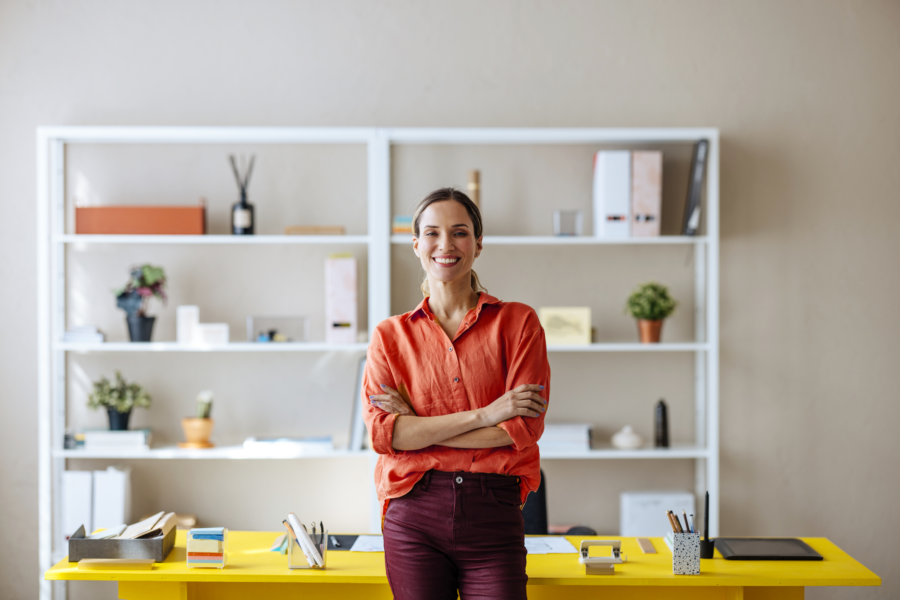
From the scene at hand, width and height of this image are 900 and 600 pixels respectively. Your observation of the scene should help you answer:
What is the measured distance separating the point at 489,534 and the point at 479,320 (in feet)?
1.61

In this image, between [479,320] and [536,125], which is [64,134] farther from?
[479,320]

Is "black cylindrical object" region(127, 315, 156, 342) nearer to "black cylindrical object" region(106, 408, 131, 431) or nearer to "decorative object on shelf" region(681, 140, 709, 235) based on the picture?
"black cylindrical object" region(106, 408, 131, 431)

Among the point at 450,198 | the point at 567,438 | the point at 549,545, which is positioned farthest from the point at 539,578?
the point at 567,438

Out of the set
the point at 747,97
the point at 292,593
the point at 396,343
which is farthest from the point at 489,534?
the point at 747,97

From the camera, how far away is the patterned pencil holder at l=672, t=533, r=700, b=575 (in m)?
1.72

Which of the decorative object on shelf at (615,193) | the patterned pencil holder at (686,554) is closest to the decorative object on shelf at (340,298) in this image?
the decorative object on shelf at (615,193)

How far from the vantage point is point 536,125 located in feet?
10.2

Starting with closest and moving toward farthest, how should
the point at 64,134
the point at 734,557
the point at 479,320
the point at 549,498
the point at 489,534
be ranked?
1. the point at 489,534
2. the point at 479,320
3. the point at 734,557
4. the point at 64,134
5. the point at 549,498

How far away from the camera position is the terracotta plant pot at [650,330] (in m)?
2.91

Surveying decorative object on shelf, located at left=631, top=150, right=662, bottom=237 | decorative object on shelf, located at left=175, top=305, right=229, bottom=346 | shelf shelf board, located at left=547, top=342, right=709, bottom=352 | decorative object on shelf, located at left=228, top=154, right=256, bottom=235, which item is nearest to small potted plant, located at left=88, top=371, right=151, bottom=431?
decorative object on shelf, located at left=175, top=305, right=229, bottom=346

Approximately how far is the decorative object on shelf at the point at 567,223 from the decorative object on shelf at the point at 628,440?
0.88 metres

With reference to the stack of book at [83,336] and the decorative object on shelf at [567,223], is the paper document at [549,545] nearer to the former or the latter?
the decorative object on shelf at [567,223]

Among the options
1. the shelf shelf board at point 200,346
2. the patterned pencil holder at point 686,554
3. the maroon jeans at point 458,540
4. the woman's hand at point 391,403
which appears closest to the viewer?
the maroon jeans at point 458,540

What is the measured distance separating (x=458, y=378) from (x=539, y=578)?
0.55 meters
